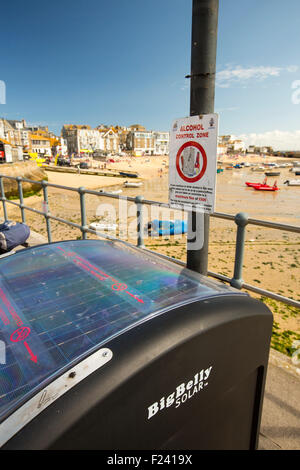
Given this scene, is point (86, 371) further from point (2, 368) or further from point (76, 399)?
point (2, 368)

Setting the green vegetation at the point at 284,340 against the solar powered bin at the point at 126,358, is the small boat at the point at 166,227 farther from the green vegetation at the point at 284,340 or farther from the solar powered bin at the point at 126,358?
the solar powered bin at the point at 126,358

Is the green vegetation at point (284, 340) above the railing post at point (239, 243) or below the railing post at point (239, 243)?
below

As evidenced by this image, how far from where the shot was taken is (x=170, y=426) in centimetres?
115

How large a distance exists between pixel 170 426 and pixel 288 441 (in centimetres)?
140

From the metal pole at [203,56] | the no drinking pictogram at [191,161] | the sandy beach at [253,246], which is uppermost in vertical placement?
the metal pole at [203,56]

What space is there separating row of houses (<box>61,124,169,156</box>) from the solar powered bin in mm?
118373

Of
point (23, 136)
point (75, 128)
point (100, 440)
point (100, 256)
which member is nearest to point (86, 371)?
point (100, 440)

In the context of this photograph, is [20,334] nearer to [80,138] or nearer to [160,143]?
[80,138]

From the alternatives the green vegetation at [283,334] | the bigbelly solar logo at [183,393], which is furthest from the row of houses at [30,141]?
the bigbelly solar logo at [183,393]

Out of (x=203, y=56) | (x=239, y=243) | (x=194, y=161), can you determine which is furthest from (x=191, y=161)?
(x=239, y=243)

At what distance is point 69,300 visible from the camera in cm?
146

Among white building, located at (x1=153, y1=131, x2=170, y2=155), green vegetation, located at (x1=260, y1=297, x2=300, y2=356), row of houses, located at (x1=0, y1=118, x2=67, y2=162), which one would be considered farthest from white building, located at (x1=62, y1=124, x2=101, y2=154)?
green vegetation, located at (x1=260, y1=297, x2=300, y2=356)

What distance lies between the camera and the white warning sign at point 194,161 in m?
2.28

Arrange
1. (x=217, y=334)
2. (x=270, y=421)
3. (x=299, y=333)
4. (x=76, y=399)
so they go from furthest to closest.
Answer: (x=299, y=333), (x=270, y=421), (x=217, y=334), (x=76, y=399)
